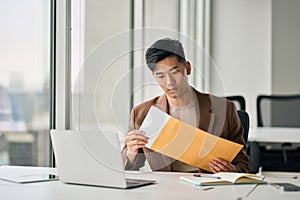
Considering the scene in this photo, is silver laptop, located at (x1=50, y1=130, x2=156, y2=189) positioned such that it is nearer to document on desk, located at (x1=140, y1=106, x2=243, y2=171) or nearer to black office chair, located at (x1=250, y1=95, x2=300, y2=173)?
document on desk, located at (x1=140, y1=106, x2=243, y2=171)

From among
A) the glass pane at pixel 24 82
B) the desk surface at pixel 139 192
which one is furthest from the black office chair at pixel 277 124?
the desk surface at pixel 139 192

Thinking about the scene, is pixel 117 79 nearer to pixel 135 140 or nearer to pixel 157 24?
pixel 135 140

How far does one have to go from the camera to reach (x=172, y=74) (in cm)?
180

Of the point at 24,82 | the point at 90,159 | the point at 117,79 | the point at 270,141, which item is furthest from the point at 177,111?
the point at 270,141

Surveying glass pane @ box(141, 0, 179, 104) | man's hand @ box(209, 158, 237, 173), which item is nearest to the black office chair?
glass pane @ box(141, 0, 179, 104)

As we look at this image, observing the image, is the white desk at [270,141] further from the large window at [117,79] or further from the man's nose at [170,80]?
the man's nose at [170,80]

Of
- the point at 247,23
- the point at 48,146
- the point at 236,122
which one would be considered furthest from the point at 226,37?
the point at 236,122

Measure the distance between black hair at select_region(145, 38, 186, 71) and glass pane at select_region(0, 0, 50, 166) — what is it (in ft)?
2.49

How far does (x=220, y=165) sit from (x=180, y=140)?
0.16 meters

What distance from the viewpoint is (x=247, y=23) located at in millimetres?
5879

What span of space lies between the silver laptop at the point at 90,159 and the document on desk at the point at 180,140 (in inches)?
8.1

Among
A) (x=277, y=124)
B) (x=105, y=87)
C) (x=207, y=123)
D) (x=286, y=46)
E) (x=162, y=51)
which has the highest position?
(x=286, y=46)

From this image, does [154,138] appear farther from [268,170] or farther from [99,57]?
[268,170]

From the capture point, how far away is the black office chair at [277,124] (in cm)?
414
